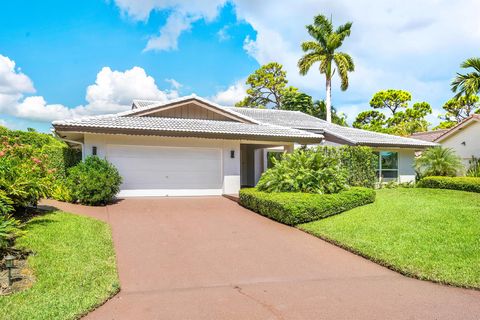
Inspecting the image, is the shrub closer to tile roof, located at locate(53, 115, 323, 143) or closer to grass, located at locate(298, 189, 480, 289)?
tile roof, located at locate(53, 115, 323, 143)

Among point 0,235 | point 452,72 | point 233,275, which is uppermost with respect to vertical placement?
point 452,72

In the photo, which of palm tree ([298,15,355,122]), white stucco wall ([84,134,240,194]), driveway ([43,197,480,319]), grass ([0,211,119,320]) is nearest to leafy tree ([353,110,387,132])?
palm tree ([298,15,355,122])

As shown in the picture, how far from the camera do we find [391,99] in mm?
47625

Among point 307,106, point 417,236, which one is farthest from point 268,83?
point 417,236

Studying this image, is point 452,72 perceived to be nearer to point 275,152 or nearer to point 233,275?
point 275,152

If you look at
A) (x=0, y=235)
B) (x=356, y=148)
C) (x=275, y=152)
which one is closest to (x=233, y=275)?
(x=0, y=235)

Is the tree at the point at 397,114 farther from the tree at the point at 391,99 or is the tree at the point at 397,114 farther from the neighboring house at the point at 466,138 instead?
the neighboring house at the point at 466,138

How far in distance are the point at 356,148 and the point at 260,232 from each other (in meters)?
9.48

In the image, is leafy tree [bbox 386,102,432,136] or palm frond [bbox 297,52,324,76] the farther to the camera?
leafy tree [bbox 386,102,432,136]

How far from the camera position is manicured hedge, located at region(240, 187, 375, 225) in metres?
10.0

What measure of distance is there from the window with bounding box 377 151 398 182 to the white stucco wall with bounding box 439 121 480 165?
6.90 metres

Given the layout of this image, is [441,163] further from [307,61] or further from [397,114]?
[397,114]

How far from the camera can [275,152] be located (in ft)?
70.1

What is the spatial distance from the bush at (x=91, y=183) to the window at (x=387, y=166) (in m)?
15.0
